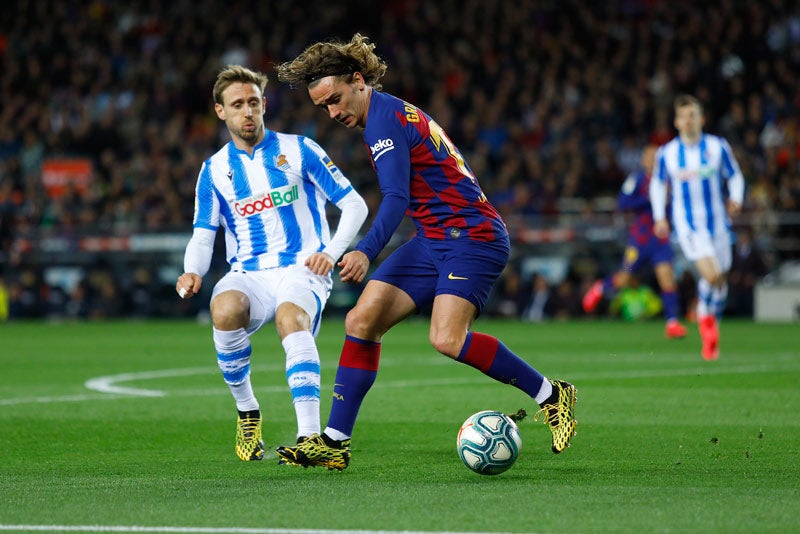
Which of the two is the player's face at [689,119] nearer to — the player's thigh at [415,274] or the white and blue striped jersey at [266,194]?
the white and blue striped jersey at [266,194]

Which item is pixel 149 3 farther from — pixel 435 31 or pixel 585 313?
pixel 585 313

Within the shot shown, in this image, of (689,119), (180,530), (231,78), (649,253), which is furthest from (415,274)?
(649,253)

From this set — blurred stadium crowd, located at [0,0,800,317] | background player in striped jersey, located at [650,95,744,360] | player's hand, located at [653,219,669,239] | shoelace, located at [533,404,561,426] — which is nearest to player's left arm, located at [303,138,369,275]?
shoelace, located at [533,404,561,426]

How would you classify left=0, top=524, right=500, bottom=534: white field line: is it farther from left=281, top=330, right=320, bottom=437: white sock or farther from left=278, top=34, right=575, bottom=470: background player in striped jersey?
left=281, top=330, right=320, bottom=437: white sock

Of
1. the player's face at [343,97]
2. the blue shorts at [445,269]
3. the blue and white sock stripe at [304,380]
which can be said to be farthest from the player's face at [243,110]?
the blue and white sock stripe at [304,380]

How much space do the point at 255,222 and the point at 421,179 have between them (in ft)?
4.12

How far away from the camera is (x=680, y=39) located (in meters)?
24.4

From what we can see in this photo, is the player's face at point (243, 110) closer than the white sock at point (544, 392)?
No

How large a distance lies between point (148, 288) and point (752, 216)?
1038cm

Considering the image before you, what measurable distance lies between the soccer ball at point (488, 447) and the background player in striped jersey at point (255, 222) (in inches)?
48.5

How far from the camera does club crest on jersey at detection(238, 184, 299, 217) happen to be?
7273 millimetres

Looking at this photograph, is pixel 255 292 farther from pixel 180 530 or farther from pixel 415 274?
pixel 180 530

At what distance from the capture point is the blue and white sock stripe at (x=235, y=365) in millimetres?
6984

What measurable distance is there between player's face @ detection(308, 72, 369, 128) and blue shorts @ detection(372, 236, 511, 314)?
0.69 meters
